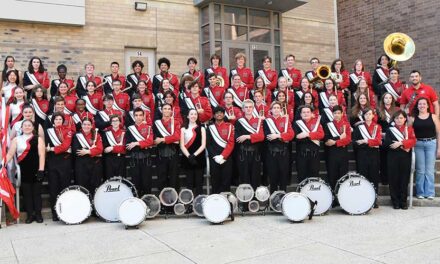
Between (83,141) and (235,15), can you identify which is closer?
(83,141)

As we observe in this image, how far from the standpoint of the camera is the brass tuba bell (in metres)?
9.88

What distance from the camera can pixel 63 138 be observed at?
24.0 ft

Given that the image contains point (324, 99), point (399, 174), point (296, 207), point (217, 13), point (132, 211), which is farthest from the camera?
point (217, 13)

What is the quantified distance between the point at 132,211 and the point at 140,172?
1.07 metres

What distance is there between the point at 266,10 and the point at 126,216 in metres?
9.06

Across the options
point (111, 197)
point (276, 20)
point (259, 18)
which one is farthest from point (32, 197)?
point (276, 20)

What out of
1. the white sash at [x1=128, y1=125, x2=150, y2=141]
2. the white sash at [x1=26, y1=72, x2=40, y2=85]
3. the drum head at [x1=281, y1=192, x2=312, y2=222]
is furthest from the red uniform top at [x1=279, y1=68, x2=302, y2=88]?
the white sash at [x1=26, y1=72, x2=40, y2=85]

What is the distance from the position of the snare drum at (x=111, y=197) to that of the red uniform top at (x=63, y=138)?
0.92 metres

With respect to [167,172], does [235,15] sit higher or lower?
higher

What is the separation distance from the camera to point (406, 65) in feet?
44.9

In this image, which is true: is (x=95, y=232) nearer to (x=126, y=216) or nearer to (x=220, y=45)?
(x=126, y=216)

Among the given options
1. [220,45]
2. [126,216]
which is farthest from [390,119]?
[220,45]

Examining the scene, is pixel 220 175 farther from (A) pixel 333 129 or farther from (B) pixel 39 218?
(B) pixel 39 218

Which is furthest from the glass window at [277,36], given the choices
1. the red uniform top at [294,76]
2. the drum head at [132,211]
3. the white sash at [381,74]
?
the drum head at [132,211]
